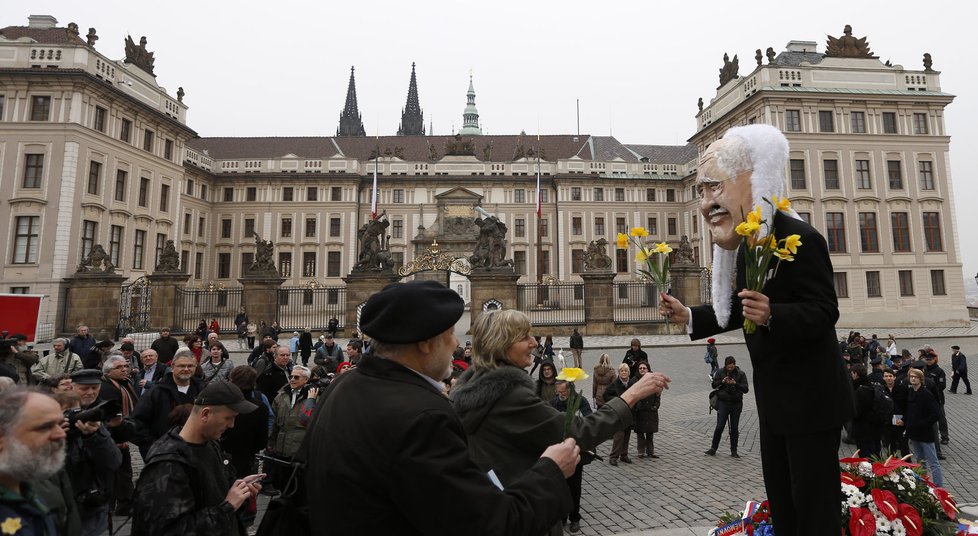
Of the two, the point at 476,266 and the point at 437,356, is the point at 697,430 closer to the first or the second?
the point at 437,356

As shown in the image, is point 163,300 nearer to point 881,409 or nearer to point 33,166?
point 33,166

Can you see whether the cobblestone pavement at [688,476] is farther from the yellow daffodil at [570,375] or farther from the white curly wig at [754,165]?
the yellow daffodil at [570,375]

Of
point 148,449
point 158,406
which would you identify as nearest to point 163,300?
point 158,406

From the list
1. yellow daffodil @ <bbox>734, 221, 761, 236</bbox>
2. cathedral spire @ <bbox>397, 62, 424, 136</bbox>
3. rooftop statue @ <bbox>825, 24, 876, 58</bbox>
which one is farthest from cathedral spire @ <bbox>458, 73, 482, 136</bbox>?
yellow daffodil @ <bbox>734, 221, 761, 236</bbox>

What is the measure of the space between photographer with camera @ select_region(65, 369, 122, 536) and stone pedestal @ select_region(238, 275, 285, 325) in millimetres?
20502

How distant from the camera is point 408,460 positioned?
4.58 feet

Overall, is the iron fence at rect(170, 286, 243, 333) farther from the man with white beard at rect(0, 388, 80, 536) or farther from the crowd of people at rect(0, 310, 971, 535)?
the man with white beard at rect(0, 388, 80, 536)

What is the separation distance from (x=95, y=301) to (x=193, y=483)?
2490 cm

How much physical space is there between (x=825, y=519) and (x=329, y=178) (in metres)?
52.4

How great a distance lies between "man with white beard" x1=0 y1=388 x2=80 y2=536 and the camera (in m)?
1.98

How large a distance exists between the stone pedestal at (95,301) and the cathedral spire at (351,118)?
235 ft

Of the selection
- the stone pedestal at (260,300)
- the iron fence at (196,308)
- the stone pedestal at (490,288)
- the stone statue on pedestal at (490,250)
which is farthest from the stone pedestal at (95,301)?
the stone statue on pedestal at (490,250)

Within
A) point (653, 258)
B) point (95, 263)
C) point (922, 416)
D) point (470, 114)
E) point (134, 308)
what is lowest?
point (922, 416)

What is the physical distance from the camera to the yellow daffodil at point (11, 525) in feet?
6.10
